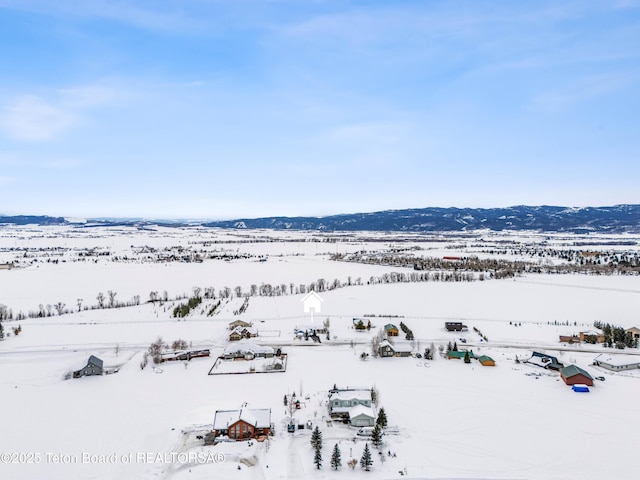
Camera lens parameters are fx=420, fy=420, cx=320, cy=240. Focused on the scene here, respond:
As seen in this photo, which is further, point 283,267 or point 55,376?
point 283,267

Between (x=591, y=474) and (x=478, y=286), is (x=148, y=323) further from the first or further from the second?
(x=478, y=286)

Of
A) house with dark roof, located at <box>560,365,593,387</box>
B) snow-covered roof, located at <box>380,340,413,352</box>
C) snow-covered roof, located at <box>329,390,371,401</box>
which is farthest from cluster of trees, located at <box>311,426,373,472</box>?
house with dark roof, located at <box>560,365,593,387</box>

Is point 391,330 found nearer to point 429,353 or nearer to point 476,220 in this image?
point 429,353

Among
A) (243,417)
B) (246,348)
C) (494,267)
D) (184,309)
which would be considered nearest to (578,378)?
(243,417)

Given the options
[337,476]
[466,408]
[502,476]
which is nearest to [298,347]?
[466,408]

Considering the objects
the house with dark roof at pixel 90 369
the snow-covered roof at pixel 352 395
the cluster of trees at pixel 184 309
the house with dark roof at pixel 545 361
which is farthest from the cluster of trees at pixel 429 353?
the cluster of trees at pixel 184 309

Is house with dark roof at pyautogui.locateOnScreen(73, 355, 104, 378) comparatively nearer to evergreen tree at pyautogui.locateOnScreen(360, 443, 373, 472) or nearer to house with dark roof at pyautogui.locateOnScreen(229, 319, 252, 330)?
house with dark roof at pyautogui.locateOnScreen(229, 319, 252, 330)
